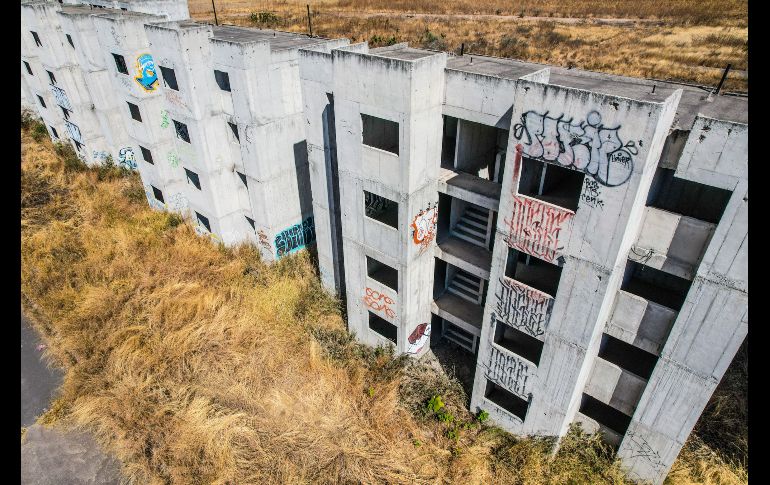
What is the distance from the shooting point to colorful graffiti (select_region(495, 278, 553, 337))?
532 inches

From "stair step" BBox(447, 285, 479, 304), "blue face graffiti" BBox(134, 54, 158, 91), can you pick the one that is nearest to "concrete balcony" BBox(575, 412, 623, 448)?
"stair step" BBox(447, 285, 479, 304)

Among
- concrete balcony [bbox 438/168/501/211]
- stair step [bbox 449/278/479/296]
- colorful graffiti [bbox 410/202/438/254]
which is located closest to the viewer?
concrete balcony [bbox 438/168/501/211]

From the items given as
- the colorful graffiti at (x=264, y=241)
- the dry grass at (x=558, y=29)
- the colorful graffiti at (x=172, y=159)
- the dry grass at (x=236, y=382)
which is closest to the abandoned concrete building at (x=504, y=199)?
the colorful graffiti at (x=264, y=241)

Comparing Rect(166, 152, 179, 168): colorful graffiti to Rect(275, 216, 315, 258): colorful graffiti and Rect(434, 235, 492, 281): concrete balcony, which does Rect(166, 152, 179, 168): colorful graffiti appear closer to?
Rect(275, 216, 315, 258): colorful graffiti

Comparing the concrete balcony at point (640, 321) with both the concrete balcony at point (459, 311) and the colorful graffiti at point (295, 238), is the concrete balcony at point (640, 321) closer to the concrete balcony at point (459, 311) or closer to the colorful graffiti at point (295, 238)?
the concrete balcony at point (459, 311)

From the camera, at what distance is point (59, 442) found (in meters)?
16.9

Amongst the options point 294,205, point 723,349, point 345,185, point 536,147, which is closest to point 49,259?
point 294,205

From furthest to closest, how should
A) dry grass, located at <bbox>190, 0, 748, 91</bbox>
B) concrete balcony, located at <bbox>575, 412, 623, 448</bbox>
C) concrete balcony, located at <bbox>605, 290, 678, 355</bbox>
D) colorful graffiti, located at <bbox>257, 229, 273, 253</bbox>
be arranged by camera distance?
dry grass, located at <bbox>190, 0, 748, 91</bbox>
colorful graffiti, located at <bbox>257, 229, 273, 253</bbox>
concrete balcony, located at <bbox>575, 412, 623, 448</bbox>
concrete balcony, located at <bbox>605, 290, 678, 355</bbox>

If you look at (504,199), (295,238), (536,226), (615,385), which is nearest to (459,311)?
(615,385)

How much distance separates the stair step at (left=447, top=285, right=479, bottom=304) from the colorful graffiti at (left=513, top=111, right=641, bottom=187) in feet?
26.9

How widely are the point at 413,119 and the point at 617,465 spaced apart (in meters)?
13.5

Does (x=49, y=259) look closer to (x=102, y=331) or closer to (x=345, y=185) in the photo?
(x=102, y=331)

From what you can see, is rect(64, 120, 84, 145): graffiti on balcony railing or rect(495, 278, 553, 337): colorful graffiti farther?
rect(64, 120, 84, 145): graffiti on balcony railing

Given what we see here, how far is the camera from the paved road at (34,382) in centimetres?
1814
